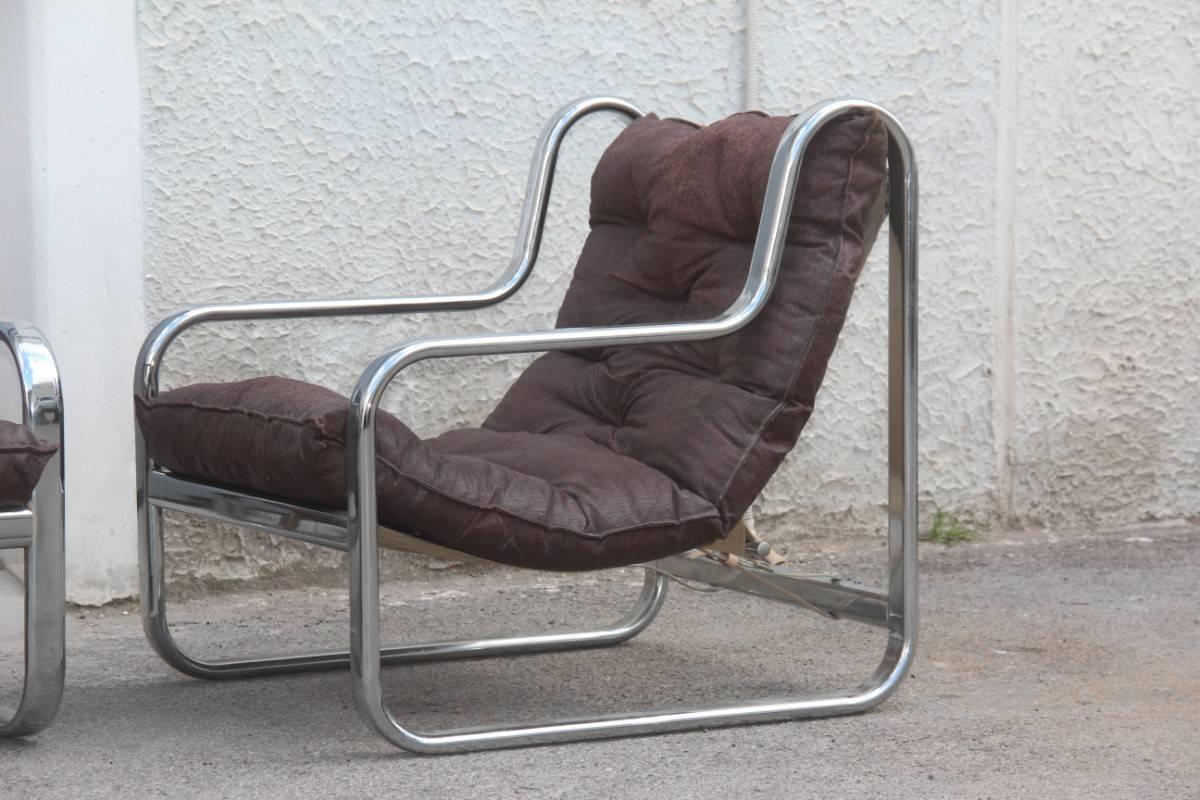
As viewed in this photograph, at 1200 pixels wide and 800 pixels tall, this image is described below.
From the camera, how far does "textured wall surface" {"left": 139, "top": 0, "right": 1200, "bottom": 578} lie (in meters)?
3.00

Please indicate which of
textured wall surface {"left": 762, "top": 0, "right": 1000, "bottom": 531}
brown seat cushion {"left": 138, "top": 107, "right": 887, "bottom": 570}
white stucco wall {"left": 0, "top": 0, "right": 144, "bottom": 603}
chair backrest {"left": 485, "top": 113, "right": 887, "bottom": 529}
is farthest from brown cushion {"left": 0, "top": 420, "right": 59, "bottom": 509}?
textured wall surface {"left": 762, "top": 0, "right": 1000, "bottom": 531}

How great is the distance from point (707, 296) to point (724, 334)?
31cm

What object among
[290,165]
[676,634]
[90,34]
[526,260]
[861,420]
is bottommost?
[676,634]

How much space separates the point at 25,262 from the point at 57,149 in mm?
207

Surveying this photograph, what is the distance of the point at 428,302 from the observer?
254cm

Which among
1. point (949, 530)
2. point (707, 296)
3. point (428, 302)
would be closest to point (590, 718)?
point (707, 296)

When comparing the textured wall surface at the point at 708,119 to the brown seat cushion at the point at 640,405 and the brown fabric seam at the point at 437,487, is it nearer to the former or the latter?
the brown seat cushion at the point at 640,405

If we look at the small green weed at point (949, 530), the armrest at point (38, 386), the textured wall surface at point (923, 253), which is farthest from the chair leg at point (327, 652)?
the small green weed at point (949, 530)

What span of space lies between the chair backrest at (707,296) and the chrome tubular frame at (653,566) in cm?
7

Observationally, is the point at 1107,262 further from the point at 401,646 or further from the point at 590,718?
the point at 590,718

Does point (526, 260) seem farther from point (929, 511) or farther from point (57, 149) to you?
point (929, 511)

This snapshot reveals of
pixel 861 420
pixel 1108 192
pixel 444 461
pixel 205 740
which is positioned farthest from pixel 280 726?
pixel 1108 192

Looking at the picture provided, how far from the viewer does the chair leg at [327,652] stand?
2.31m

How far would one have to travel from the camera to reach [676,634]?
280 cm
